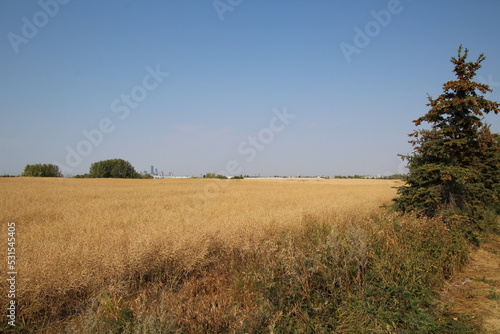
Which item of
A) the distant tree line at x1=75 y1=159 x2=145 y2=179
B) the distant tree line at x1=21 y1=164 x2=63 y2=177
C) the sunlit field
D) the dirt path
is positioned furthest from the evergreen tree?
the distant tree line at x1=21 y1=164 x2=63 y2=177

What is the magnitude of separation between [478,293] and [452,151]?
5.94 meters

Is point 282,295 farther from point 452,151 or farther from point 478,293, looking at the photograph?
point 452,151

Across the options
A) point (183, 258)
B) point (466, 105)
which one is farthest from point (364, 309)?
point (466, 105)

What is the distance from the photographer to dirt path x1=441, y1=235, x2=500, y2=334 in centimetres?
422

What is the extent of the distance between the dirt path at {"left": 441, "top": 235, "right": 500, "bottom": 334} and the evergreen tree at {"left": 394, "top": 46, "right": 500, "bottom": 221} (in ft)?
7.32

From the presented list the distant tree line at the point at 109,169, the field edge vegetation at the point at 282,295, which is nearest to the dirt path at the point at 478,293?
the field edge vegetation at the point at 282,295

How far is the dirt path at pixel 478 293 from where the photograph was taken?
4219 millimetres

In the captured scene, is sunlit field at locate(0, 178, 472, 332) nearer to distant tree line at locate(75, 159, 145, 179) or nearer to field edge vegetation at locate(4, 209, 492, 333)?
field edge vegetation at locate(4, 209, 492, 333)

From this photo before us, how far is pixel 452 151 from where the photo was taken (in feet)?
30.2

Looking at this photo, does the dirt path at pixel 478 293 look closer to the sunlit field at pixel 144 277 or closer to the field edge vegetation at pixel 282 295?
the field edge vegetation at pixel 282 295

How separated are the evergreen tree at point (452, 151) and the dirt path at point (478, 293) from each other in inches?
87.9

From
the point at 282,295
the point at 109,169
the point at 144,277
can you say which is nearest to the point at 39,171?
the point at 109,169

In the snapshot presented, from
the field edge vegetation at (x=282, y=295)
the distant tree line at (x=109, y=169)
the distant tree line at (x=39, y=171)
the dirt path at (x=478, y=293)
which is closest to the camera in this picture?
the field edge vegetation at (x=282, y=295)

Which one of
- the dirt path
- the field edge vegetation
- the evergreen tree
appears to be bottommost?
the dirt path
